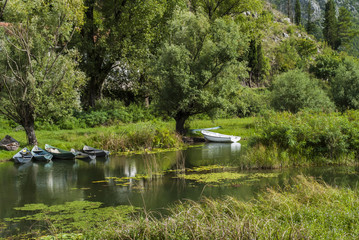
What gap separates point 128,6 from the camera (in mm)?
37031

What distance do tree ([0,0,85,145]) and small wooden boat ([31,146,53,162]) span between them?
132 cm

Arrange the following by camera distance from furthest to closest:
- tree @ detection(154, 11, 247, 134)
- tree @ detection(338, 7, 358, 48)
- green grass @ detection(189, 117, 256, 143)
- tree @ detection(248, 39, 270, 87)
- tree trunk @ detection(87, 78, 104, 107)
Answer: tree @ detection(338, 7, 358, 48) → tree @ detection(248, 39, 270, 87) → tree trunk @ detection(87, 78, 104, 107) → green grass @ detection(189, 117, 256, 143) → tree @ detection(154, 11, 247, 134)

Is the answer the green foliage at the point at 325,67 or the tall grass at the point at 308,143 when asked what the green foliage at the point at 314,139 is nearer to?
the tall grass at the point at 308,143

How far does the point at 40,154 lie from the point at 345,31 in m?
108

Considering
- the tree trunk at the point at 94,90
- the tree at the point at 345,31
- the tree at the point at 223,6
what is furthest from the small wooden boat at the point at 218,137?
the tree at the point at 345,31

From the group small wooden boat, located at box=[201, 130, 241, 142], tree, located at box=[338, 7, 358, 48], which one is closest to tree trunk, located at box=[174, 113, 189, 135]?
small wooden boat, located at box=[201, 130, 241, 142]

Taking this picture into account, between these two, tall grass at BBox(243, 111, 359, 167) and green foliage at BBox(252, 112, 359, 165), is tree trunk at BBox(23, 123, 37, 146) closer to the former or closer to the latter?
tall grass at BBox(243, 111, 359, 167)

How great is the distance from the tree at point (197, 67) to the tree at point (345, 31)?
8920cm

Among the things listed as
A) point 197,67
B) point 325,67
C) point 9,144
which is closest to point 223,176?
point 9,144

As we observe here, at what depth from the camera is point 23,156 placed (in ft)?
77.3

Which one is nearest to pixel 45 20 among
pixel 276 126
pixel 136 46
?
pixel 136 46

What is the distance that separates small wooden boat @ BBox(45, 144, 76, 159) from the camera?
2472 cm

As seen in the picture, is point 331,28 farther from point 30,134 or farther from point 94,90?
point 30,134

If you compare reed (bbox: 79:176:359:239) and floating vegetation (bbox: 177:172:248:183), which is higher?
reed (bbox: 79:176:359:239)
